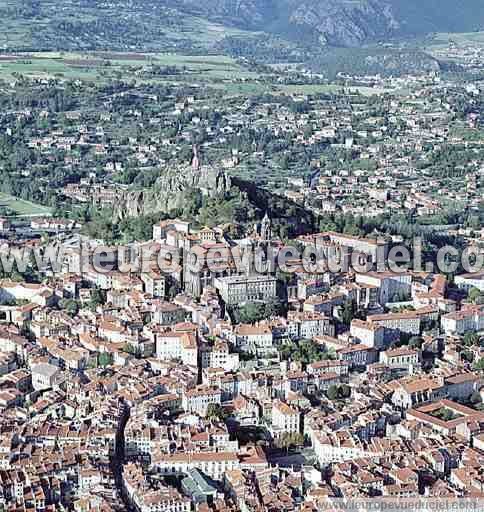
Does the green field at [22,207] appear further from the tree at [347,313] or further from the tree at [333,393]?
the tree at [333,393]

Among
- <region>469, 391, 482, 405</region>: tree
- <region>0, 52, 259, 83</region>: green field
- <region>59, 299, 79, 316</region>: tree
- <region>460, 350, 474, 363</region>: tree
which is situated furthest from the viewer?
<region>0, 52, 259, 83</region>: green field

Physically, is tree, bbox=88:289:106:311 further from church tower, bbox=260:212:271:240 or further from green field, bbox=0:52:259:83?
green field, bbox=0:52:259:83

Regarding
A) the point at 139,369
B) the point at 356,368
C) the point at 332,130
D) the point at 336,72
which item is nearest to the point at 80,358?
the point at 139,369

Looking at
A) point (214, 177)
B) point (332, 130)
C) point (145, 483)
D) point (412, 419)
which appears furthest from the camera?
point (332, 130)

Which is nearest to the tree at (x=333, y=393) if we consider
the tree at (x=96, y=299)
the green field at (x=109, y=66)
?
the tree at (x=96, y=299)

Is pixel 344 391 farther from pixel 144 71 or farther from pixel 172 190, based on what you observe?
pixel 144 71

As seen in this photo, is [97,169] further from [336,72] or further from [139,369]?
[336,72]

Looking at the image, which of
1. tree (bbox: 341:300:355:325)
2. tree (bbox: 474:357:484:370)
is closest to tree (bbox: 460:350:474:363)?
tree (bbox: 474:357:484:370)
